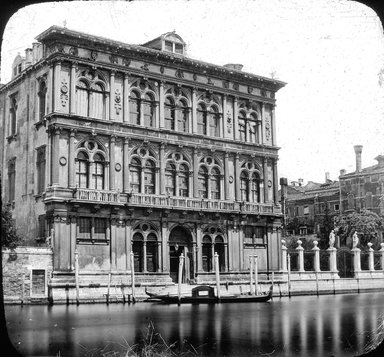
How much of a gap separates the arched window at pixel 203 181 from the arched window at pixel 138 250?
11.2 ft

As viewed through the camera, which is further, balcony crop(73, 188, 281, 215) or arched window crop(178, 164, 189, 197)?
arched window crop(178, 164, 189, 197)

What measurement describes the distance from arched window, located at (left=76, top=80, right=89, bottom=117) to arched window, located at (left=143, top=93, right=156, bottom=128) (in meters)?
2.55

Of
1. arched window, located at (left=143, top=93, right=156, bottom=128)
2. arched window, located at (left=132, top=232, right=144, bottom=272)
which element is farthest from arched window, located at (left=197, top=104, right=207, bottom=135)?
arched window, located at (left=132, top=232, right=144, bottom=272)

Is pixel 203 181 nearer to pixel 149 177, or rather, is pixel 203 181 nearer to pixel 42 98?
pixel 149 177

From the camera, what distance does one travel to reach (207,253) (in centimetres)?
2591

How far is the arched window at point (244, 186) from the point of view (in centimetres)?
2740

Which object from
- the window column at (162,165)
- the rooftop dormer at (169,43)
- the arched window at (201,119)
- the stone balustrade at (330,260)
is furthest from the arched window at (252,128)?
the stone balustrade at (330,260)

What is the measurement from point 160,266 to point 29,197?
5.67 meters

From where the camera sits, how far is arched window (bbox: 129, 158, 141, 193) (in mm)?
24391

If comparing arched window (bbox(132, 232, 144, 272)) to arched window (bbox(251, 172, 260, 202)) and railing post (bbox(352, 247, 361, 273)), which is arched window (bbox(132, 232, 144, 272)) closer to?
arched window (bbox(251, 172, 260, 202))

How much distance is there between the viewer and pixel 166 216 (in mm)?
24703

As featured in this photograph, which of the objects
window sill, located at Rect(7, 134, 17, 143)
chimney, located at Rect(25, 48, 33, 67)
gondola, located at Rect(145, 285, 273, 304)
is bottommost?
gondola, located at Rect(145, 285, 273, 304)

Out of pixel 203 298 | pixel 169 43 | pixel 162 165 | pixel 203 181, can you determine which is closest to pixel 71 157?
pixel 162 165

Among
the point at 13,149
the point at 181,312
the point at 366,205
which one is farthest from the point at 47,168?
the point at 366,205
